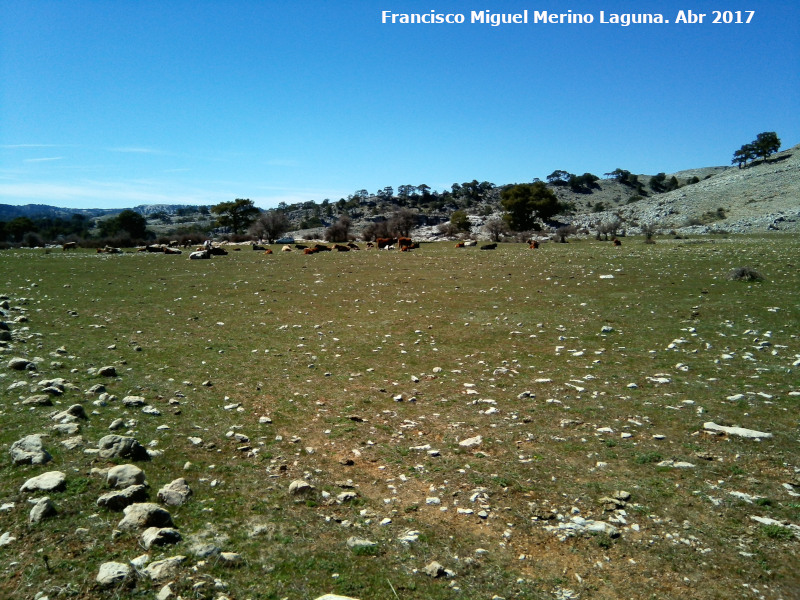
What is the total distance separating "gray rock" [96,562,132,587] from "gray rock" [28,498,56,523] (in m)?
1.10

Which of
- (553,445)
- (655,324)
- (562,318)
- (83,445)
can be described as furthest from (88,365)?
(655,324)

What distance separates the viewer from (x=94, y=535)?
4336 millimetres

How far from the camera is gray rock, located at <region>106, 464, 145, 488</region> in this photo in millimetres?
5117

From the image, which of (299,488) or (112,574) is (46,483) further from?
(299,488)

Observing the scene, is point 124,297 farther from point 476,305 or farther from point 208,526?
point 208,526

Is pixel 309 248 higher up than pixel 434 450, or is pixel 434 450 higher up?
pixel 309 248

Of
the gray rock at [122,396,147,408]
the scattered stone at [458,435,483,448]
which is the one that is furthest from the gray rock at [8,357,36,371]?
the scattered stone at [458,435,483,448]

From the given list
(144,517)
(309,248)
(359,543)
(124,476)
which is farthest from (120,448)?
(309,248)

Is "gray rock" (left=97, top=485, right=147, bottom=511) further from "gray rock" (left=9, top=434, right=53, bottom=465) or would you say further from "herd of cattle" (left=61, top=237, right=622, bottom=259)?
"herd of cattle" (left=61, top=237, right=622, bottom=259)

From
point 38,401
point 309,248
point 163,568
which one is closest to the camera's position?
point 163,568

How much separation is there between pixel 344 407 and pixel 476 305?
32.6ft

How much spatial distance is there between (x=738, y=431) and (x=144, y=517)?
24.7 ft

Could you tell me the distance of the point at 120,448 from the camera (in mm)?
5883

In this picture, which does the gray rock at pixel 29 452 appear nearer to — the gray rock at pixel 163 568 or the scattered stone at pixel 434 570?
the gray rock at pixel 163 568
